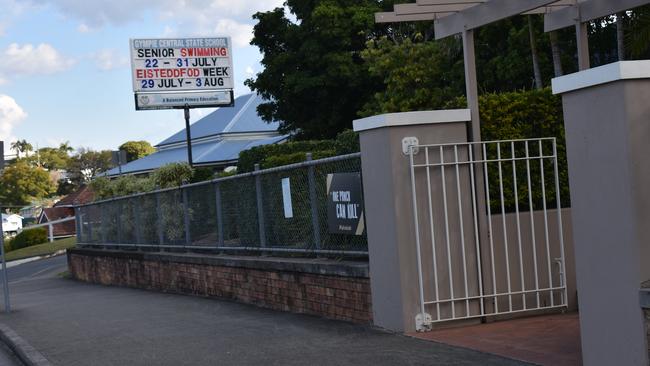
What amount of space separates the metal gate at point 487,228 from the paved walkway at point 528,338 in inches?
9.3

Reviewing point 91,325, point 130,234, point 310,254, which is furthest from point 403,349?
point 130,234

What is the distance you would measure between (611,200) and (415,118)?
3.56 m

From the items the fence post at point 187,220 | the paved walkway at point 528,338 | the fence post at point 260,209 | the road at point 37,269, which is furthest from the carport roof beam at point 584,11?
the road at point 37,269

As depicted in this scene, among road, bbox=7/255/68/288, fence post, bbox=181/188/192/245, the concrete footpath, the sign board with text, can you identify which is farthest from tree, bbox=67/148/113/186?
the sign board with text

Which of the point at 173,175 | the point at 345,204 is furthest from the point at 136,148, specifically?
the point at 345,204

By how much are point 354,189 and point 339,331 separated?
168 cm

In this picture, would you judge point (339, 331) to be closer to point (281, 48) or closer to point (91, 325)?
point (91, 325)

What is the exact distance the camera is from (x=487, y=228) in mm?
9945

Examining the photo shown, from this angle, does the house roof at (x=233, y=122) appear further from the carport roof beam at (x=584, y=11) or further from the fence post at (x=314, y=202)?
the carport roof beam at (x=584, y=11)

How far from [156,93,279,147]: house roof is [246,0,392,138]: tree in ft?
38.9

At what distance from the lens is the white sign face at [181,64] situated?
3119cm

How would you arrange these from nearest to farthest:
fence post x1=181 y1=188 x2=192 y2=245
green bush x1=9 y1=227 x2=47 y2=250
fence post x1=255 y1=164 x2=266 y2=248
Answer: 1. fence post x1=255 y1=164 x2=266 y2=248
2. fence post x1=181 y1=188 x2=192 y2=245
3. green bush x1=9 y1=227 x2=47 y2=250

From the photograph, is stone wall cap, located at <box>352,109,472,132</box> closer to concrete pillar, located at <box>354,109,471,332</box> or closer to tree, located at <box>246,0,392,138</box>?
concrete pillar, located at <box>354,109,471,332</box>

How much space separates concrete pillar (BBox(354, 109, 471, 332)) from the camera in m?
9.52
